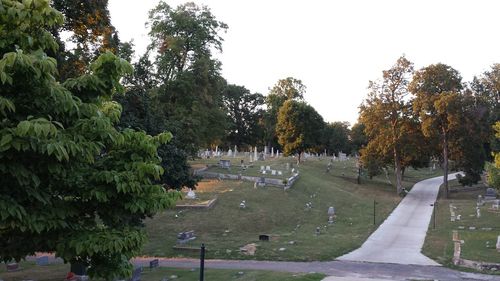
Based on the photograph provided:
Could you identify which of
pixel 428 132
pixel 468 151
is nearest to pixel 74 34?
pixel 428 132

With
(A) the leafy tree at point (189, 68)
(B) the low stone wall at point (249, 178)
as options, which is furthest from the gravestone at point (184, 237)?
(B) the low stone wall at point (249, 178)

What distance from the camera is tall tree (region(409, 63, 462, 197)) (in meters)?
50.0

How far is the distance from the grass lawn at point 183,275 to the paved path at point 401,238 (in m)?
4.84

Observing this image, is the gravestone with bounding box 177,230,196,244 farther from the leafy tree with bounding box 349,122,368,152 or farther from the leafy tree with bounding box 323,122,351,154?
the leafy tree with bounding box 323,122,351,154

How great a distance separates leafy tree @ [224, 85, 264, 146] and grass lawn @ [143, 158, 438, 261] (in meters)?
52.2

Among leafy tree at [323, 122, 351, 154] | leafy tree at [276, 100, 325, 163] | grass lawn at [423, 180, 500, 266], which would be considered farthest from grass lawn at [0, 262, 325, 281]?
leafy tree at [323, 122, 351, 154]

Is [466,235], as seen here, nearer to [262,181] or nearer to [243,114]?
[262,181]

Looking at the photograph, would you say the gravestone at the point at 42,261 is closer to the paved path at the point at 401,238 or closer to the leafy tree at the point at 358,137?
the paved path at the point at 401,238

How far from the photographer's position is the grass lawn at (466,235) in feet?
74.6

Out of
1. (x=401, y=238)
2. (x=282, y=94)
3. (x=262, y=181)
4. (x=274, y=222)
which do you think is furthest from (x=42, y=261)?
(x=282, y=94)

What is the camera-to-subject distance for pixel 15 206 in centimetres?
558

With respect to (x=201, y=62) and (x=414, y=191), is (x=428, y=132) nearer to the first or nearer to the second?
(x=414, y=191)

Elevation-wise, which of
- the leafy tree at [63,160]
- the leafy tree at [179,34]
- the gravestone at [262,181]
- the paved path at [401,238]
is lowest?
the paved path at [401,238]

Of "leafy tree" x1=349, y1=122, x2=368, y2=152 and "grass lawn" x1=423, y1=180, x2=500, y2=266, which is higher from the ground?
"leafy tree" x1=349, y1=122, x2=368, y2=152
